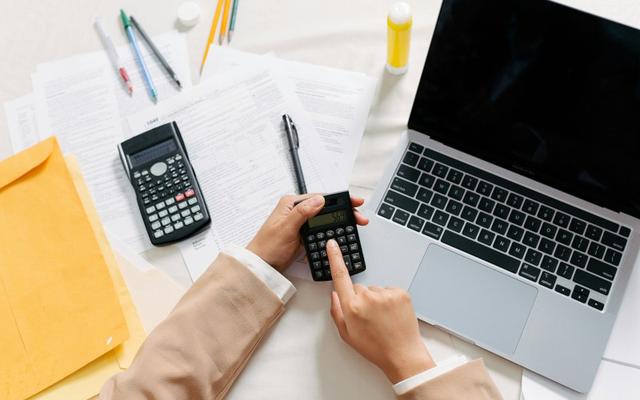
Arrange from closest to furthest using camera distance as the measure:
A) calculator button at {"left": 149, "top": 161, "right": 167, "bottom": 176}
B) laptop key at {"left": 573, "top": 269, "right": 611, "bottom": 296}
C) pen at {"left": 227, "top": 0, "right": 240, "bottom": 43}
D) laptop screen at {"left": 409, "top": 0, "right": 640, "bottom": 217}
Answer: laptop screen at {"left": 409, "top": 0, "right": 640, "bottom": 217}
laptop key at {"left": 573, "top": 269, "right": 611, "bottom": 296}
calculator button at {"left": 149, "top": 161, "right": 167, "bottom": 176}
pen at {"left": 227, "top": 0, "right": 240, "bottom": 43}

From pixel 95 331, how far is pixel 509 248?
57 centimetres

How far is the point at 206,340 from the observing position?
2.43ft

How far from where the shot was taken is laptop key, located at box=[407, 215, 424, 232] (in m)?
0.79

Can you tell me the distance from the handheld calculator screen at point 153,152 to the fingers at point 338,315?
33 centimetres

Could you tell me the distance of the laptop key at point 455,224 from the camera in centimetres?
79

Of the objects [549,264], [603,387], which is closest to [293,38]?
[549,264]

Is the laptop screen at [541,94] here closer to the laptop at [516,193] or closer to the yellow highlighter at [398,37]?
the laptop at [516,193]

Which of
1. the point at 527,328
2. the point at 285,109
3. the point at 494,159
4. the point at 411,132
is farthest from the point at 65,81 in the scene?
the point at 527,328

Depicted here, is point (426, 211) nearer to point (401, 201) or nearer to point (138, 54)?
point (401, 201)

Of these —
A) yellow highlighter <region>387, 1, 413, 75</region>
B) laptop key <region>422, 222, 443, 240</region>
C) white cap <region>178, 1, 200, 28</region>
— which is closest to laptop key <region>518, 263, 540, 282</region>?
laptop key <region>422, 222, 443, 240</region>

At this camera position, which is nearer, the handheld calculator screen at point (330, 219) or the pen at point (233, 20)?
the handheld calculator screen at point (330, 219)

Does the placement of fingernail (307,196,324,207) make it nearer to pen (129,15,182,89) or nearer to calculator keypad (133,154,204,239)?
calculator keypad (133,154,204,239)

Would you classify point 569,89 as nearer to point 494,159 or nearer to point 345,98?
point 494,159

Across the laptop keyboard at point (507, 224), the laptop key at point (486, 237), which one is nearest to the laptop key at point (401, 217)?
the laptop keyboard at point (507, 224)
